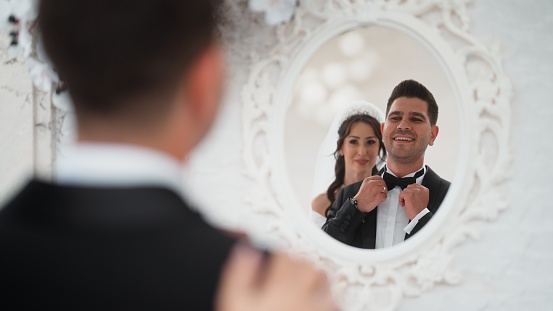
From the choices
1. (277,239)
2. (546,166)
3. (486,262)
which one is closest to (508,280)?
(486,262)

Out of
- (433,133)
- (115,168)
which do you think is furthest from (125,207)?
(433,133)

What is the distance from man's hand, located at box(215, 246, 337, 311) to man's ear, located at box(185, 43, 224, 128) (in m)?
0.08

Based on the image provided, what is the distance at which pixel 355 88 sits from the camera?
66.2 inches

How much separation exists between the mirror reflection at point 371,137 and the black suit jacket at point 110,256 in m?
1.35

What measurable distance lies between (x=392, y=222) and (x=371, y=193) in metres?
0.10

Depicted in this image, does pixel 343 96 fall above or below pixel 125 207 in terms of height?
above

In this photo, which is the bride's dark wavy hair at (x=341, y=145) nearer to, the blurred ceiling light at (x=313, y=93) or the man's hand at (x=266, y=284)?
the blurred ceiling light at (x=313, y=93)

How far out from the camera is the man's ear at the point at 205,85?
349 millimetres

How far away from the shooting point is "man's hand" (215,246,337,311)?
331 mm

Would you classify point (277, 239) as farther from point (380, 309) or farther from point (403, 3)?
point (403, 3)

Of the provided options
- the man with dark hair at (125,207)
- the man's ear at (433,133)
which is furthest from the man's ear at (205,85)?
the man's ear at (433,133)

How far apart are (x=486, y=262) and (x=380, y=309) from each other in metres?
0.33

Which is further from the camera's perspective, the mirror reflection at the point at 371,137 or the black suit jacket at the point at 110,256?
the mirror reflection at the point at 371,137

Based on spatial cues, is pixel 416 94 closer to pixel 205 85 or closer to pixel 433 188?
pixel 433 188
